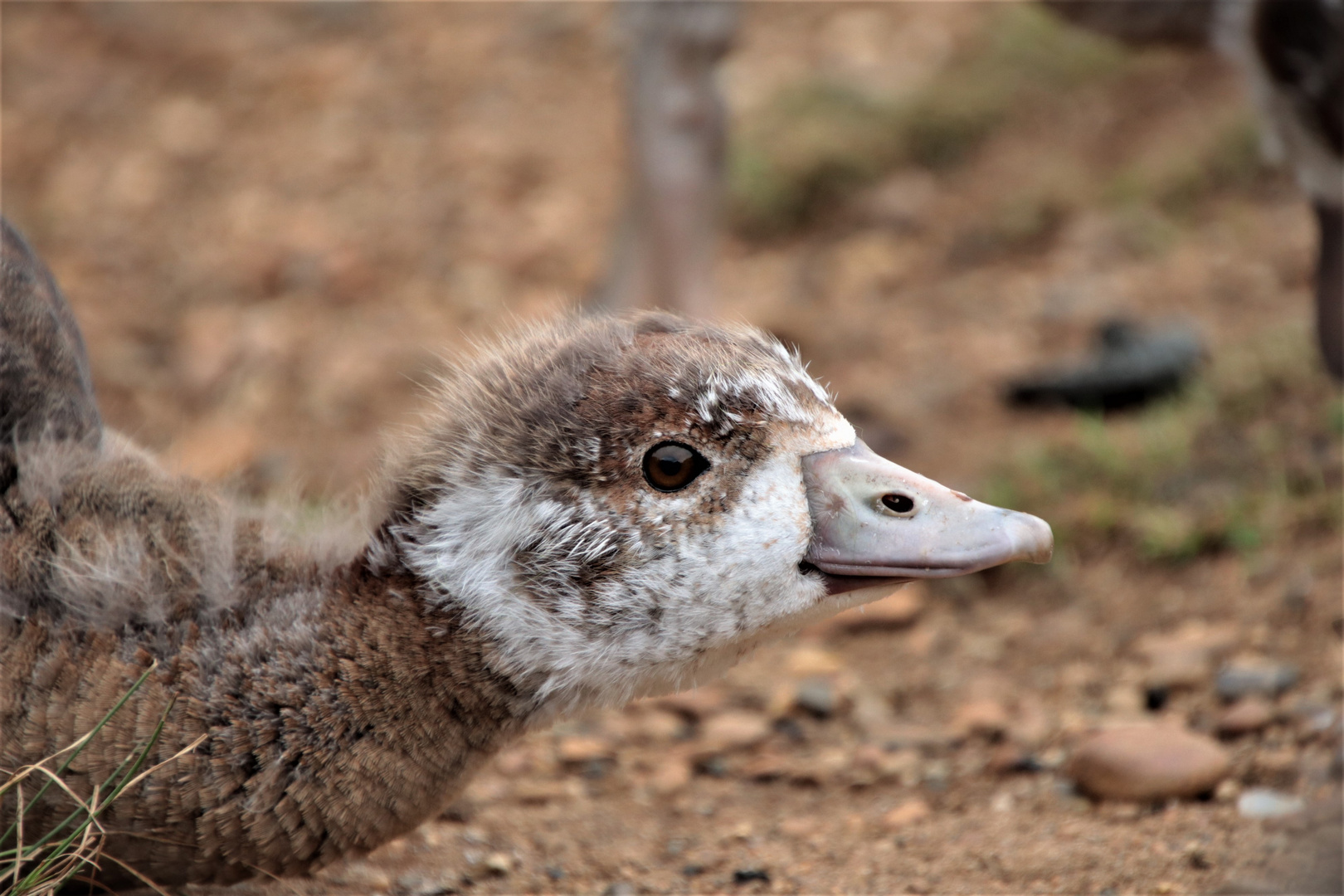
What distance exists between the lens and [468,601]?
2684 mm

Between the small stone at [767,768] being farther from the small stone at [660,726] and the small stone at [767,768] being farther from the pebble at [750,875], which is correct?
the pebble at [750,875]

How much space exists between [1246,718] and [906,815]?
0.96 meters

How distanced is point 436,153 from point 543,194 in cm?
91

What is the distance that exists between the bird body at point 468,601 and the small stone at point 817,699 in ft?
5.23

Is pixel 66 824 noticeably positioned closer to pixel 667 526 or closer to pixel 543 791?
pixel 667 526

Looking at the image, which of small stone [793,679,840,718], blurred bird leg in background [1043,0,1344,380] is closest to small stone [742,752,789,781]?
small stone [793,679,840,718]

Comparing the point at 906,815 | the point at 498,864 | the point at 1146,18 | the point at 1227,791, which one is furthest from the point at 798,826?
the point at 1146,18

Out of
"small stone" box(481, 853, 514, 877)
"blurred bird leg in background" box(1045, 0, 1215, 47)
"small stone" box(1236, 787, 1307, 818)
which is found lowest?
"small stone" box(1236, 787, 1307, 818)

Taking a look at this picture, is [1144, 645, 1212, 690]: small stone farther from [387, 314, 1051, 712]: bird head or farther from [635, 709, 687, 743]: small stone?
[387, 314, 1051, 712]: bird head

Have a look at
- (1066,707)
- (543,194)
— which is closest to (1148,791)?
(1066,707)

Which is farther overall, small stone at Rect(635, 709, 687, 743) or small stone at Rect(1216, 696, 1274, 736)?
small stone at Rect(635, 709, 687, 743)

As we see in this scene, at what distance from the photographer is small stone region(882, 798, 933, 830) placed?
350 centimetres

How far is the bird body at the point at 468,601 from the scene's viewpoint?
259 cm

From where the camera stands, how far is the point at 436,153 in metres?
8.91
